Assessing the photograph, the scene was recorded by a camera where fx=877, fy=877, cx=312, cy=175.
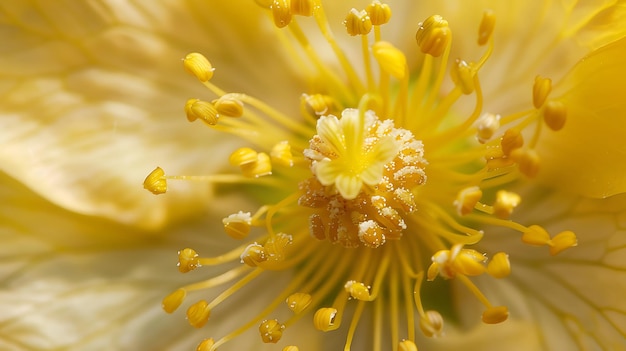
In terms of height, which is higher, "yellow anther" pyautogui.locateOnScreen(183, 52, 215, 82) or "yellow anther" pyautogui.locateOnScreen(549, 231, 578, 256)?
"yellow anther" pyautogui.locateOnScreen(183, 52, 215, 82)

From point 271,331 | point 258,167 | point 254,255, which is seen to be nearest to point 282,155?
point 258,167

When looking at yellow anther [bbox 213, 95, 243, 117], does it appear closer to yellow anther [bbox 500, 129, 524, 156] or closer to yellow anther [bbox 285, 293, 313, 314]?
yellow anther [bbox 285, 293, 313, 314]

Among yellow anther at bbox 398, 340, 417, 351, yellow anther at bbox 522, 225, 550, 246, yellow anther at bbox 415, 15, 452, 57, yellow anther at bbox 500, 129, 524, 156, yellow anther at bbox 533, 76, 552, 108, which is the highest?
yellow anther at bbox 415, 15, 452, 57

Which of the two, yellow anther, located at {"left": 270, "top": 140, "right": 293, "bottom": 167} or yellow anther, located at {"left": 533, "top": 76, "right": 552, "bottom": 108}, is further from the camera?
yellow anther, located at {"left": 270, "top": 140, "right": 293, "bottom": 167}

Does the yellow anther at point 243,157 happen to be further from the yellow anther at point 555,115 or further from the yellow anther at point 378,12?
the yellow anther at point 555,115

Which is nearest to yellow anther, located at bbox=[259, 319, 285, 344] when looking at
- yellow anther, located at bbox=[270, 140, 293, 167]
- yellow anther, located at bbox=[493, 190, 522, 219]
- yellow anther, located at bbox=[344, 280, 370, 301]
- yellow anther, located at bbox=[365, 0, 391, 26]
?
yellow anther, located at bbox=[344, 280, 370, 301]

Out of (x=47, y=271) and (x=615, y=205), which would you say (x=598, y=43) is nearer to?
(x=615, y=205)
